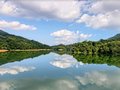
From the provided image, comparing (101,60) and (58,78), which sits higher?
(101,60)

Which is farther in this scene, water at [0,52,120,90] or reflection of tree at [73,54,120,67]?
reflection of tree at [73,54,120,67]

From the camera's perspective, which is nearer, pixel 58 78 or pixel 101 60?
pixel 58 78

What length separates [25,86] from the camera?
32625 mm

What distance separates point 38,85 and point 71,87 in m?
4.62

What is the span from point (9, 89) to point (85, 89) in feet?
31.6

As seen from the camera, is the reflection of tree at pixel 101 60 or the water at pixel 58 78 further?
the reflection of tree at pixel 101 60

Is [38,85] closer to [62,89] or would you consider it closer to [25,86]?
[25,86]

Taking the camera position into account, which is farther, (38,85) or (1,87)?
(38,85)

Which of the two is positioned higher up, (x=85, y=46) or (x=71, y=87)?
(x=85, y=46)

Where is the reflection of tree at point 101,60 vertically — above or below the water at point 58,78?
above

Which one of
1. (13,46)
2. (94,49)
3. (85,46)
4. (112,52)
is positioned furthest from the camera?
(13,46)

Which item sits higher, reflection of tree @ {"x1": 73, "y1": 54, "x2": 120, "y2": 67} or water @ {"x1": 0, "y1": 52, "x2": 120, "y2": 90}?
reflection of tree @ {"x1": 73, "y1": 54, "x2": 120, "y2": 67}

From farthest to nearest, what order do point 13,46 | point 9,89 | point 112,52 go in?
1. point 13,46
2. point 112,52
3. point 9,89

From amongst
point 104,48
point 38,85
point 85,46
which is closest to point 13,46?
point 85,46
